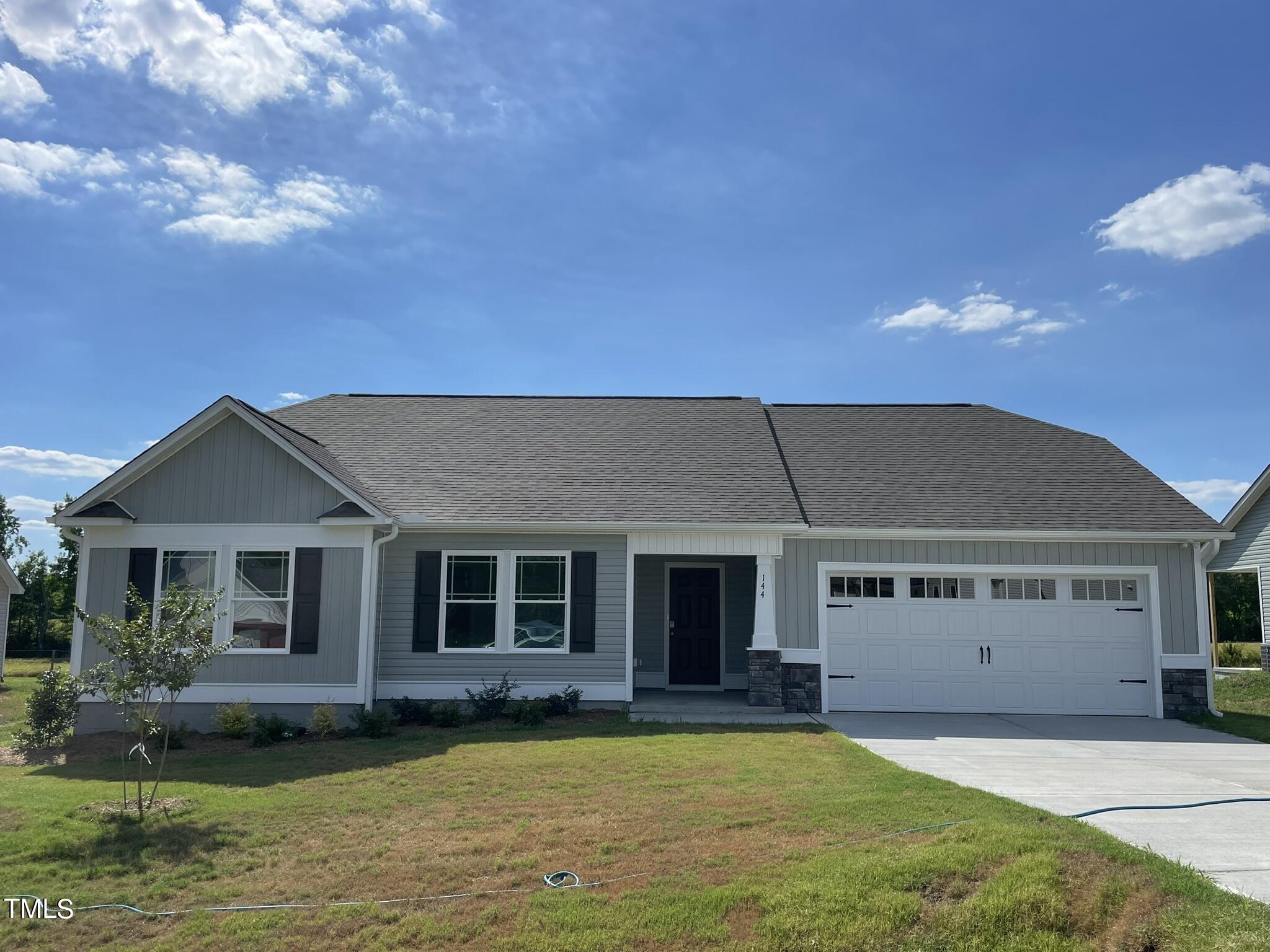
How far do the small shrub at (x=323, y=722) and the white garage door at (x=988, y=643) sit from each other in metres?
7.54

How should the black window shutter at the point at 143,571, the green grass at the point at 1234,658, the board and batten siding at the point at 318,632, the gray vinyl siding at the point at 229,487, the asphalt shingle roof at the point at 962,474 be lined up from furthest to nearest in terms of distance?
the green grass at the point at 1234,658 → the asphalt shingle roof at the point at 962,474 → the gray vinyl siding at the point at 229,487 → the black window shutter at the point at 143,571 → the board and batten siding at the point at 318,632

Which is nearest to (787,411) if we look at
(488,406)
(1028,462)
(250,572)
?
(1028,462)

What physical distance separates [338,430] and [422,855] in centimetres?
1180

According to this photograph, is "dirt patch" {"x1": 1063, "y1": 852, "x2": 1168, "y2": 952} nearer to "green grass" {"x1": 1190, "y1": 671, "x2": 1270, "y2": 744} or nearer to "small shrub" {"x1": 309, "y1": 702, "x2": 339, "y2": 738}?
"green grass" {"x1": 1190, "y1": 671, "x2": 1270, "y2": 744}

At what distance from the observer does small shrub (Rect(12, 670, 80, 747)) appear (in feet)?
37.1

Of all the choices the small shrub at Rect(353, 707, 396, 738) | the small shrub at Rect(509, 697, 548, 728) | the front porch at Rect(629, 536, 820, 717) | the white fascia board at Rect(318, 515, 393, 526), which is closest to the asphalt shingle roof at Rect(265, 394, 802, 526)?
the white fascia board at Rect(318, 515, 393, 526)

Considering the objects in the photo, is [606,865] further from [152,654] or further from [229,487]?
[229,487]

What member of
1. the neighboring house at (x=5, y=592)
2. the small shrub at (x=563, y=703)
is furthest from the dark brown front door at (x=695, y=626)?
the neighboring house at (x=5, y=592)

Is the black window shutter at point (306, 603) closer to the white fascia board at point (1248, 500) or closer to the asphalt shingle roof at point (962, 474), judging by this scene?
the asphalt shingle roof at point (962, 474)

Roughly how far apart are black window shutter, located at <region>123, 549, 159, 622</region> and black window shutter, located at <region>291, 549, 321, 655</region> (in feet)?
6.72

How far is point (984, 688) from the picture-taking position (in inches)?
559

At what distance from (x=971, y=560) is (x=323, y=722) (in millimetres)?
10189

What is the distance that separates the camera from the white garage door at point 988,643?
14.2m

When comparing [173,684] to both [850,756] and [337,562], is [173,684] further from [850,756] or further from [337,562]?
[850,756]
